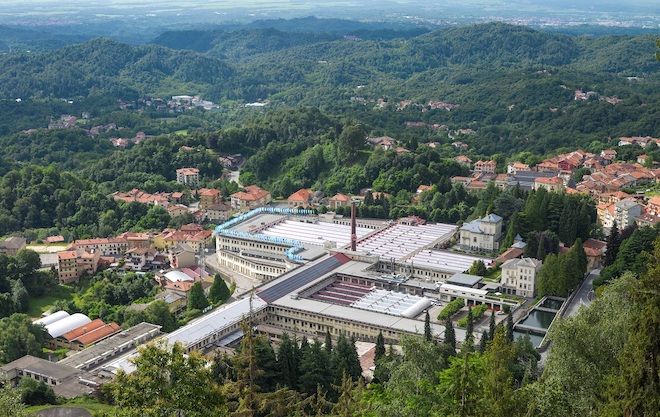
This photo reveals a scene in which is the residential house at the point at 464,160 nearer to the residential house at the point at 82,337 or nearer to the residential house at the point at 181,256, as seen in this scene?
the residential house at the point at 181,256

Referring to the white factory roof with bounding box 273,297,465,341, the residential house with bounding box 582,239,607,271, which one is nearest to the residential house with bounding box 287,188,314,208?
the white factory roof with bounding box 273,297,465,341

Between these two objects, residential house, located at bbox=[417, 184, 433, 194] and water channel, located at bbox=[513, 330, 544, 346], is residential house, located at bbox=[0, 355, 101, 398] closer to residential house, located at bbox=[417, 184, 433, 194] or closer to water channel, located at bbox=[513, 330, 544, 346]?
water channel, located at bbox=[513, 330, 544, 346]

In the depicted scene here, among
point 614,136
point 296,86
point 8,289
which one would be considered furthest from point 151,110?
point 8,289

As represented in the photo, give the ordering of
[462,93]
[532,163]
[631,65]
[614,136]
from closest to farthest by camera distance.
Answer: [532,163] → [614,136] → [462,93] → [631,65]

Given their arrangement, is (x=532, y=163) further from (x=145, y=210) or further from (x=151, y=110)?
(x=151, y=110)

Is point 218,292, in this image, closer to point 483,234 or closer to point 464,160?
point 483,234
